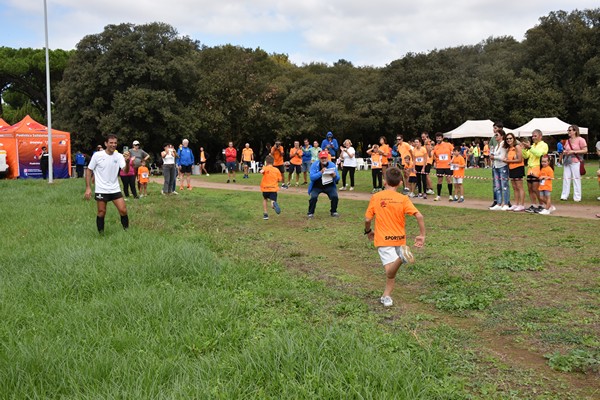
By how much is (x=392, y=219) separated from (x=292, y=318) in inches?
62.5

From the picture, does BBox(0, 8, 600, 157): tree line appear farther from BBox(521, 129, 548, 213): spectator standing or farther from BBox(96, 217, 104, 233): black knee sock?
BBox(521, 129, 548, 213): spectator standing

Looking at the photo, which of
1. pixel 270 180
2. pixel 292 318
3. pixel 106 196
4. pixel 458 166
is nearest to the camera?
pixel 292 318

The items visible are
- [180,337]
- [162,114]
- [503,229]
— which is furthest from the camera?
[162,114]

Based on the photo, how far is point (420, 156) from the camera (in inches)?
605

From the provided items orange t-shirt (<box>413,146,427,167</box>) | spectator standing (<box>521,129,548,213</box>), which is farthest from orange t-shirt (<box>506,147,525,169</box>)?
orange t-shirt (<box>413,146,427,167</box>)

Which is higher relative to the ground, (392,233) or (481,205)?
(392,233)

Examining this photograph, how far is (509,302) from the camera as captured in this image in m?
5.45

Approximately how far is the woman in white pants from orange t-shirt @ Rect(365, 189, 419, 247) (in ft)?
29.9

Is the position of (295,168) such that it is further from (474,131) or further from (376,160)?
(474,131)

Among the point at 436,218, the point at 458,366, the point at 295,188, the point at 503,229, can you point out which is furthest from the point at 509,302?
the point at 295,188

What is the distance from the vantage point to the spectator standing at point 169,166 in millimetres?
17453

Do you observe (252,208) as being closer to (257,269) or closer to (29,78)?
(257,269)

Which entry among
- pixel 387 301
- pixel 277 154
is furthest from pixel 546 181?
pixel 277 154

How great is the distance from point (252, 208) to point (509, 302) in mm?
9643
